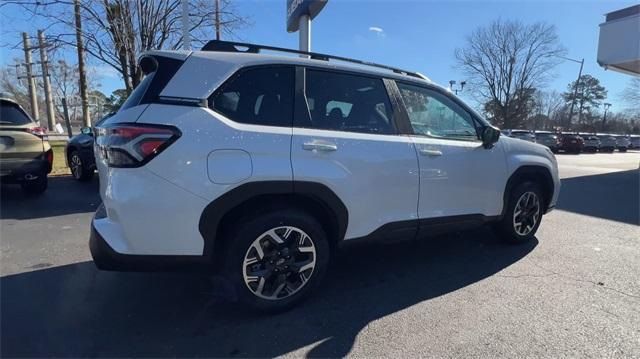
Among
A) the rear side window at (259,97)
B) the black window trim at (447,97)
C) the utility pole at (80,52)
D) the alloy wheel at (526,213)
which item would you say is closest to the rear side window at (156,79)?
the rear side window at (259,97)

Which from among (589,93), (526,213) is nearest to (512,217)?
(526,213)

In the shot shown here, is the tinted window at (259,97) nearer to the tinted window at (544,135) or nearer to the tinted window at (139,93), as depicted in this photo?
the tinted window at (139,93)

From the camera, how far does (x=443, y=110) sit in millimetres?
3994

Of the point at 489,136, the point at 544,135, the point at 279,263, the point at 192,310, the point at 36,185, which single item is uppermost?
the point at 489,136

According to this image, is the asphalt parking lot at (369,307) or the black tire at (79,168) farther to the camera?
the black tire at (79,168)

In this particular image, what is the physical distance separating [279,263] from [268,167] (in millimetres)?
748

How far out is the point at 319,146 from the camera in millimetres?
3016

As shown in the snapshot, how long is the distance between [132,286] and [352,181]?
2099 mm

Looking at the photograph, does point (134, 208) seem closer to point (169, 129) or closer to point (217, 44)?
point (169, 129)

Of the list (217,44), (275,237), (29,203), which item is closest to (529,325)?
(275,237)

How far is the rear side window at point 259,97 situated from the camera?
2.83 meters

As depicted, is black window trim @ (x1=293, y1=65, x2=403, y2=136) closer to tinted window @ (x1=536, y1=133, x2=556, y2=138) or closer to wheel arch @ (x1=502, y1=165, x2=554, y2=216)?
wheel arch @ (x1=502, y1=165, x2=554, y2=216)

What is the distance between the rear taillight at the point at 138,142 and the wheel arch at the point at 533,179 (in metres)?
3.44

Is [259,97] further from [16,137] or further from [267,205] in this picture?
[16,137]
